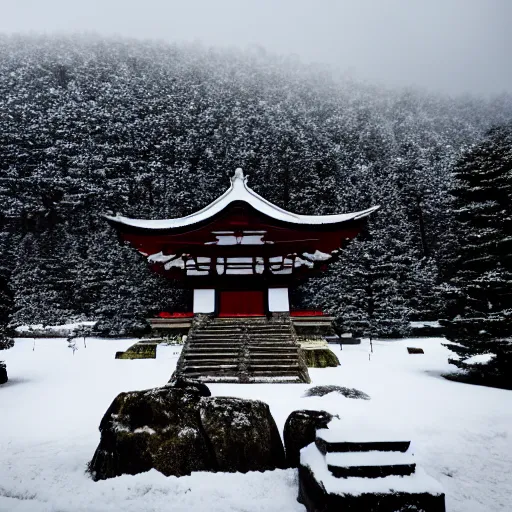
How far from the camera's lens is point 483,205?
33.1 feet

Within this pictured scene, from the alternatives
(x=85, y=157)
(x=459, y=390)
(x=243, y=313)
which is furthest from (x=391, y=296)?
(x=85, y=157)

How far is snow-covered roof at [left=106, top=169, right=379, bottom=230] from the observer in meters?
13.2

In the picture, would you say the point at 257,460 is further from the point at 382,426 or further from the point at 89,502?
the point at 89,502

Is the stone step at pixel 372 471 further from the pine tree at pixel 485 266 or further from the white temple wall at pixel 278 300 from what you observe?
the white temple wall at pixel 278 300

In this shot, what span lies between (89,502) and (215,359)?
707 cm

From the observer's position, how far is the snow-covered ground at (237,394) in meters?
3.77

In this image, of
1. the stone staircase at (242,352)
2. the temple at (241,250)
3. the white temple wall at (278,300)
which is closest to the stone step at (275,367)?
the stone staircase at (242,352)

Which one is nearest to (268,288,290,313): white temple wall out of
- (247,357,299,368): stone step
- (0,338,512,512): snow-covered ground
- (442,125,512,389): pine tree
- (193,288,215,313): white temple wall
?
(193,288,215,313): white temple wall

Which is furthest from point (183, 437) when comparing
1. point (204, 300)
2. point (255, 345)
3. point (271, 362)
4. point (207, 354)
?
point (204, 300)

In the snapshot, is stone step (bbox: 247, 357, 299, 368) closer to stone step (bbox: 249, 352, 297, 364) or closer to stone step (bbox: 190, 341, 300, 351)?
stone step (bbox: 249, 352, 297, 364)

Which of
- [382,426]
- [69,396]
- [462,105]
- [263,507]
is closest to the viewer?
[263,507]

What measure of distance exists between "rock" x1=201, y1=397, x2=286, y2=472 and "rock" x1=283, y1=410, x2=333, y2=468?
0.14 metres

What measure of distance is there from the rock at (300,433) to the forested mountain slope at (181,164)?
56.8ft

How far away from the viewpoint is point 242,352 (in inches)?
429
